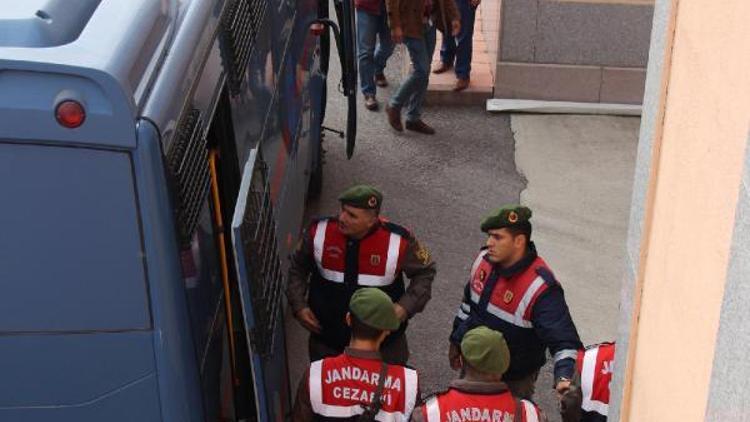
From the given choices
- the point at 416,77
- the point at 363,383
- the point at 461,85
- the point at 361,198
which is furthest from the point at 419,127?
the point at 363,383

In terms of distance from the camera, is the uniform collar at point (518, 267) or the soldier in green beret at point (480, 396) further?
the uniform collar at point (518, 267)

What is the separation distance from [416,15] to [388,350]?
4.12 metres

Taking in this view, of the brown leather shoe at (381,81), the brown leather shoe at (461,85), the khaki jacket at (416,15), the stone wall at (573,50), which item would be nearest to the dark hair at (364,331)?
the khaki jacket at (416,15)

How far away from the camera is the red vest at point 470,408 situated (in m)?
4.61

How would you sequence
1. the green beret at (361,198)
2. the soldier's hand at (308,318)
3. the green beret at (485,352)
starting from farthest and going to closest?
the soldier's hand at (308,318) → the green beret at (361,198) → the green beret at (485,352)

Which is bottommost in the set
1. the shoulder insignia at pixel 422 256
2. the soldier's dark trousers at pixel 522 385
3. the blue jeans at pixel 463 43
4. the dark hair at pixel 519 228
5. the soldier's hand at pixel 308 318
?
the soldier's dark trousers at pixel 522 385

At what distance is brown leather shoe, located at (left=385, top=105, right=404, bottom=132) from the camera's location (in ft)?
33.2

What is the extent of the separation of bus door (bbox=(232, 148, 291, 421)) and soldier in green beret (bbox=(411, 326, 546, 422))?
62 centimetres

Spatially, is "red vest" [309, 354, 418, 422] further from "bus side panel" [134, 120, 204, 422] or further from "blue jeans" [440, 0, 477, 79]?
"blue jeans" [440, 0, 477, 79]

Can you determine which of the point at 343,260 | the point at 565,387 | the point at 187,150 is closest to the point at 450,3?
the point at 343,260

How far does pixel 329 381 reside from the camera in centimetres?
493

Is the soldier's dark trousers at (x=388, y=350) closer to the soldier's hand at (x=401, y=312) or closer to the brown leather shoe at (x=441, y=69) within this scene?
the soldier's hand at (x=401, y=312)

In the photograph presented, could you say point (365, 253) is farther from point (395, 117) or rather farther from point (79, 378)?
point (395, 117)

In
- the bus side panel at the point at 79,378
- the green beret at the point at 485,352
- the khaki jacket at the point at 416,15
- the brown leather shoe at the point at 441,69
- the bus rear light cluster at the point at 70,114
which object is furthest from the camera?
the brown leather shoe at the point at 441,69
